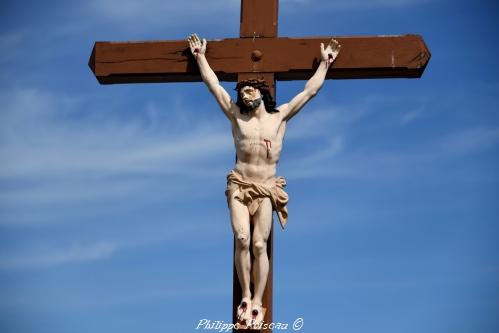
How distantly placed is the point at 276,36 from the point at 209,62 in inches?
23.5

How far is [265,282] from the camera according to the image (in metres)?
10.2

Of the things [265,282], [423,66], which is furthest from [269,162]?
[423,66]

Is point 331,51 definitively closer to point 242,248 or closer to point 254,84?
point 254,84

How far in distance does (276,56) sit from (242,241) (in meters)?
1.73

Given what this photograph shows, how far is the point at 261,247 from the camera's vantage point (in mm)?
10141

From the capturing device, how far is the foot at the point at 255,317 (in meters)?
9.97

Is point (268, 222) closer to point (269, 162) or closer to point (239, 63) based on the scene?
point (269, 162)

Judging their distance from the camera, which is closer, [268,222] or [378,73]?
[268,222]

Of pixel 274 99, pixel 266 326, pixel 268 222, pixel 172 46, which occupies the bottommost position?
pixel 266 326

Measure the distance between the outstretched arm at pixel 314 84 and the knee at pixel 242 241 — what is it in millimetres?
1088

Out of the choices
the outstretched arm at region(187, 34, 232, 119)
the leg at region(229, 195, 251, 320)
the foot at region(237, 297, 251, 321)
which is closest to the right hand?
the outstretched arm at region(187, 34, 232, 119)

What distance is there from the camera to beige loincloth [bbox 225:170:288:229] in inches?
402

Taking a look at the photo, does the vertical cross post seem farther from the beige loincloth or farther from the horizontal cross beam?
the beige loincloth

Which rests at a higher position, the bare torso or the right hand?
the right hand
